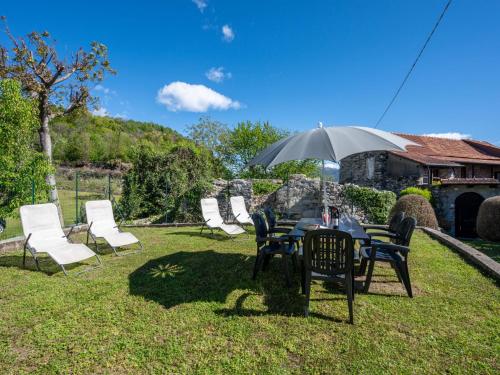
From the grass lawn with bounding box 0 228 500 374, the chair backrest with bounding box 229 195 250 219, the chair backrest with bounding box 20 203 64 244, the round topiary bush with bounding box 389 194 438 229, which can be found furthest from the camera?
the round topiary bush with bounding box 389 194 438 229

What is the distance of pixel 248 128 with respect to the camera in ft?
78.3

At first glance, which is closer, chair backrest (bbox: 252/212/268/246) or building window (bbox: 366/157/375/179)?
chair backrest (bbox: 252/212/268/246)

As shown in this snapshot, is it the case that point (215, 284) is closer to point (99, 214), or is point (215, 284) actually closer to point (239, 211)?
point (99, 214)

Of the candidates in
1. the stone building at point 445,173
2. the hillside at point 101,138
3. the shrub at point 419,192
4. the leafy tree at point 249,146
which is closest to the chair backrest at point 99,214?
the shrub at point 419,192

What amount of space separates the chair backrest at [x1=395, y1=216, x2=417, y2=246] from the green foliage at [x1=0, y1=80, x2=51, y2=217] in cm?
744

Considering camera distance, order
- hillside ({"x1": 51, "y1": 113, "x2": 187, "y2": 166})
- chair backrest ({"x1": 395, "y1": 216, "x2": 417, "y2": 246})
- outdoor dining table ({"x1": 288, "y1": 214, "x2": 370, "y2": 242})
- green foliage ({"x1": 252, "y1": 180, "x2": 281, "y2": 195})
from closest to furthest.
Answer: chair backrest ({"x1": 395, "y1": 216, "x2": 417, "y2": 246})
outdoor dining table ({"x1": 288, "y1": 214, "x2": 370, "y2": 242})
green foliage ({"x1": 252, "y1": 180, "x2": 281, "y2": 195})
hillside ({"x1": 51, "y1": 113, "x2": 187, "y2": 166})

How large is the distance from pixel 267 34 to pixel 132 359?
13.9m

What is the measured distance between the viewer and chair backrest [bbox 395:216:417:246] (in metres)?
3.61

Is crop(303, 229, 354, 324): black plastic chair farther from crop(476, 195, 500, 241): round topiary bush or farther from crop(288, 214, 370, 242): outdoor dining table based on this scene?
crop(476, 195, 500, 241): round topiary bush

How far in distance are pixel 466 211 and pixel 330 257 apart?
1373 centimetres

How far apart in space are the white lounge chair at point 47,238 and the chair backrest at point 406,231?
182 inches

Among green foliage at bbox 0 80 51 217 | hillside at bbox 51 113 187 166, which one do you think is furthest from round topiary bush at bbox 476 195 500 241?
hillside at bbox 51 113 187 166

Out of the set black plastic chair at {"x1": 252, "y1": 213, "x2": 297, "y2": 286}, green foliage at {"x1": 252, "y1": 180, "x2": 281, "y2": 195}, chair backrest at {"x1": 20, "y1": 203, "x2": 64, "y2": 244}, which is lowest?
black plastic chair at {"x1": 252, "y1": 213, "x2": 297, "y2": 286}

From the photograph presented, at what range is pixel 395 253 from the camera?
3793mm
